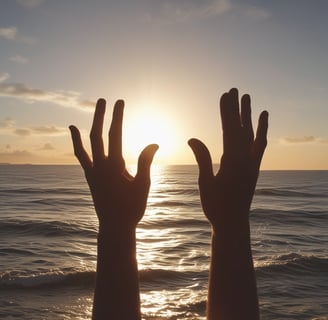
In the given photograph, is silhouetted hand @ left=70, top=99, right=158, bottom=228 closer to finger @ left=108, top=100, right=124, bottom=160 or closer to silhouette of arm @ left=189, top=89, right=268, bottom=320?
finger @ left=108, top=100, right=124, bottom=160

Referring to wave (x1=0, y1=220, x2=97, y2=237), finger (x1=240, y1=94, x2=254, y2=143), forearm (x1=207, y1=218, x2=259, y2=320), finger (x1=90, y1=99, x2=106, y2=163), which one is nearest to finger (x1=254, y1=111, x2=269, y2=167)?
finger (x1=240, y1=94, x2=254, y2=143)

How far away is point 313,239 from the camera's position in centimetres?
2169

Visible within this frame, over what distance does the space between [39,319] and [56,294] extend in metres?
1.99

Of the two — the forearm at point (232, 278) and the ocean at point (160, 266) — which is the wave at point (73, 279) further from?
the forearm at point (232, 278)

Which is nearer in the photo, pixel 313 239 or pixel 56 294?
pixel 56 294

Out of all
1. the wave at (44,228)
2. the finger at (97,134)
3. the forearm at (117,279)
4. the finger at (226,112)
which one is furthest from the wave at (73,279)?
the finger at (226,112)

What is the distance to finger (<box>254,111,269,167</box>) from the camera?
2457 mm

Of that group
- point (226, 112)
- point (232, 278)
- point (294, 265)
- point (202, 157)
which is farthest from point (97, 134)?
point (294, 265)

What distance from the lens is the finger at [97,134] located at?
240cm

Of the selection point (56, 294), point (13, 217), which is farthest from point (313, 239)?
point (13, 217)

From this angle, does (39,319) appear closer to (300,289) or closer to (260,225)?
(300,289)

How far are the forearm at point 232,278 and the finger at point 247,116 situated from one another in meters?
0.51

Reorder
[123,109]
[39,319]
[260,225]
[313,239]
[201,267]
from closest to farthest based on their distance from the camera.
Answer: [123,109], [39,319], [201,267], [313,239], [260,225]

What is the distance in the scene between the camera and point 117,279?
2.36 meters
